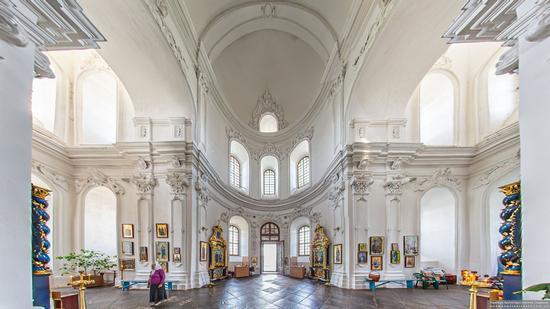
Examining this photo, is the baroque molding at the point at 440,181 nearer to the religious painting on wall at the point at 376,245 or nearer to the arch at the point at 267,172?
the religious painting on wall at the point at 376,245

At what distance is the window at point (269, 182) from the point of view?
2367 centimetres

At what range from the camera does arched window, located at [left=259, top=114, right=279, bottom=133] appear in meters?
24.0

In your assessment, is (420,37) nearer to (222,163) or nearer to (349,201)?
(349,201)

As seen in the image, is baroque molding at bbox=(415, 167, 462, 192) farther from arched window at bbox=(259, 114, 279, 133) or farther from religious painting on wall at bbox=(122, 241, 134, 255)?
religious painting on wall at bbox=(122, 241, 134, 255)

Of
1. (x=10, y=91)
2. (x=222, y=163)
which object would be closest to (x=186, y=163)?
(x=222, y=163)

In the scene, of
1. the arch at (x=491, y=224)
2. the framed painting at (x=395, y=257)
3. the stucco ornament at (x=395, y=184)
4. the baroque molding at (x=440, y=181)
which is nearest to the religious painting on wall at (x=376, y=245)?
the framed painting at (x=395, y=257)

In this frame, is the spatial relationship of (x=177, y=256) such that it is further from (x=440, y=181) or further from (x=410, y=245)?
(x=440, y=181)

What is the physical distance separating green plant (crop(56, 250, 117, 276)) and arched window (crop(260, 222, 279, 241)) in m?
8.74

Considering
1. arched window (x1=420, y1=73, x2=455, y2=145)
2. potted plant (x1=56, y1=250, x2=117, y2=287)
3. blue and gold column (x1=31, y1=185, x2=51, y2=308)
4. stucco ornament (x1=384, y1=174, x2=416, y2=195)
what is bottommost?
potted plant (x1=56, y1=250, x2=117, y2=287)

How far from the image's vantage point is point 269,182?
23.9 m

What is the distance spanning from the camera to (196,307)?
383 inches

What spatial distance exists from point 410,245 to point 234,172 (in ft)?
37.3

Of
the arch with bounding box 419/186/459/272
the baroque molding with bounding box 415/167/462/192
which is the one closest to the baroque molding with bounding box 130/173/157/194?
the baroque molding with bounding box 415/167/462/192

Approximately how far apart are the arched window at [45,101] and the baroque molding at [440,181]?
15.5 meters
